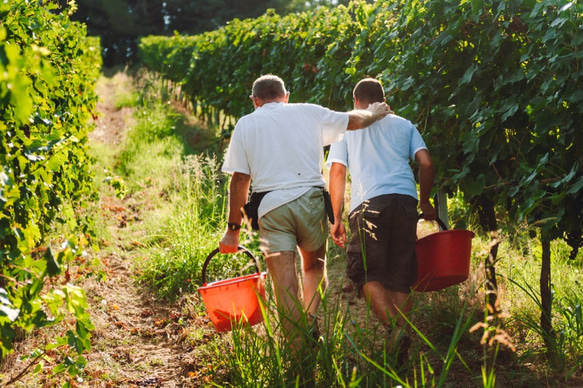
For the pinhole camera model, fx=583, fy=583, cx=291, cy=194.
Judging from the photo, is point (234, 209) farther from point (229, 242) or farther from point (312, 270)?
point (312, 270)

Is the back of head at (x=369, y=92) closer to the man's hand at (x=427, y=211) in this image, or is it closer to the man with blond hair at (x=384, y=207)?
the man with blond hair at (x=384, y=207)

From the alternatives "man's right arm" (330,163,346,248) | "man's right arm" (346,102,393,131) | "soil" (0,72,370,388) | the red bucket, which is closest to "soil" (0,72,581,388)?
"soil" (0,72,370,388)

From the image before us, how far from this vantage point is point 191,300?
4.96 m

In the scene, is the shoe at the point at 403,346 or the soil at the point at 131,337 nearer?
the shoe at the point at 403,346

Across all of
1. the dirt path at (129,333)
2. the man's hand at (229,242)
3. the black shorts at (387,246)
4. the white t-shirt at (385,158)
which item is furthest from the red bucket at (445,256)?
the dirt path at (129,333)

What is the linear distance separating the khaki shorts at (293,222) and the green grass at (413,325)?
380 mm

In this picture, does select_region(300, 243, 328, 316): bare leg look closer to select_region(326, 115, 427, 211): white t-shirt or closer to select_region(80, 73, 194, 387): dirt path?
select_region(326, 115, 427, 211): white t-shirt

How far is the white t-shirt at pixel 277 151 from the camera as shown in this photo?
3.51 m

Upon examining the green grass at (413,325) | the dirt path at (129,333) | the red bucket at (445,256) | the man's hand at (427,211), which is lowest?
the dirt path at (129,333)

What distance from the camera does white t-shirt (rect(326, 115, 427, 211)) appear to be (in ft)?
12.2

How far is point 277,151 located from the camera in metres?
3.51

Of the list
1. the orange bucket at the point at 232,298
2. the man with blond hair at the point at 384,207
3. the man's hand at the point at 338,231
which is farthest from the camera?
the man's hand at the point at 338,231

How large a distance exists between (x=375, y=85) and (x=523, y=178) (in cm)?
119

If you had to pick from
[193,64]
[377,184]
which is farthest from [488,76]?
[193,64]
